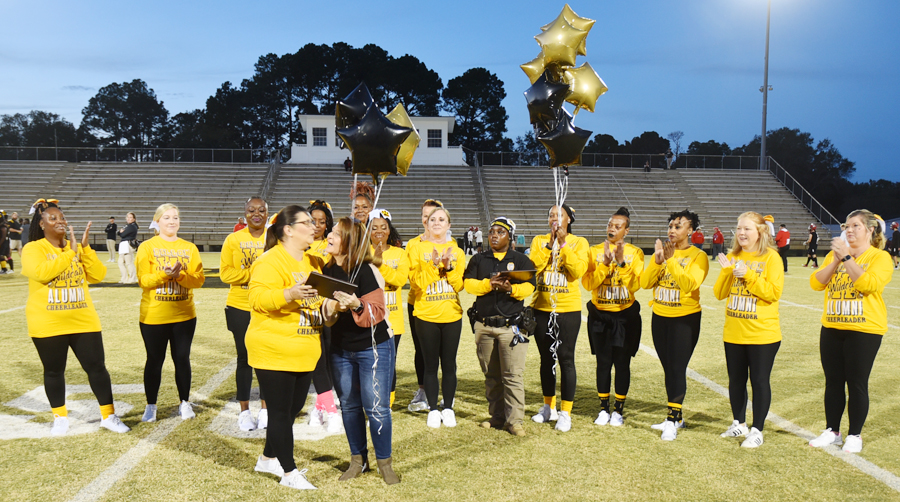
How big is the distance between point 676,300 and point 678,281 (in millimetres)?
185

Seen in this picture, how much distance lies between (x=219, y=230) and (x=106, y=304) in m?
20.2

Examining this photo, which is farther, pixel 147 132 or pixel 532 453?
pixel 147 132

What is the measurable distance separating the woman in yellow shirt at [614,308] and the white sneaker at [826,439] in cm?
138

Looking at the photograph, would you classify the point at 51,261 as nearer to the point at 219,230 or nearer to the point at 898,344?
the point at 898,344

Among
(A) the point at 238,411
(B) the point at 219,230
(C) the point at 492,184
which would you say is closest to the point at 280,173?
(B) the point at 219,230

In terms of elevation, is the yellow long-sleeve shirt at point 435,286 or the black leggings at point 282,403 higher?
the yellow long-sleeve shirt at point 435,286

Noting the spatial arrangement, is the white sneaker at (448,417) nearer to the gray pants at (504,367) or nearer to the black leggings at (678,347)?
the gray pants at (504,367)

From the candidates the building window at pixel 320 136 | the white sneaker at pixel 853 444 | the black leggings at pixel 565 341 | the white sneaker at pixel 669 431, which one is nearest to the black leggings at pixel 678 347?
the white sneaker at pixel 669 431

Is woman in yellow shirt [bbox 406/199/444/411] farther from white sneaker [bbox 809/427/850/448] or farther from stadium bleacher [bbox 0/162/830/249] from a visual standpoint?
stadium bleacher [bbox 0/162/830/249]

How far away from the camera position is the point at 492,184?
3712 cm

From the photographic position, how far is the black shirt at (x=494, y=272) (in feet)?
15.3

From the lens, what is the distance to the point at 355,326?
11.9ft

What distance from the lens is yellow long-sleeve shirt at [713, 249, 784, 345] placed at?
4328 mm

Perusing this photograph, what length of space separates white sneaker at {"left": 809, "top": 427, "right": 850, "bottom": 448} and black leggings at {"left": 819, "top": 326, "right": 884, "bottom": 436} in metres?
0.05
